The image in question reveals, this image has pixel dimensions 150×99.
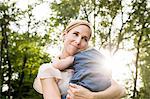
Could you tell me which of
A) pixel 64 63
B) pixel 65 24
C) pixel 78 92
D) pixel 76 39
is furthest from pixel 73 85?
pixel 65 24

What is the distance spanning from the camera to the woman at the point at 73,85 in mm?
2166

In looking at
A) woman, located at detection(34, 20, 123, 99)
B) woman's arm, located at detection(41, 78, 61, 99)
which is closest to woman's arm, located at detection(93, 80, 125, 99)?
woman, located at detection(34, 20, 123, 99)

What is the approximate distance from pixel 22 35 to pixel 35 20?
4.92 feet

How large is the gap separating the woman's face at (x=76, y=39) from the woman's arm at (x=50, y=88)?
0.68 ft

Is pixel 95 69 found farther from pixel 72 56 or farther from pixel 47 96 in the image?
pixel 47 96

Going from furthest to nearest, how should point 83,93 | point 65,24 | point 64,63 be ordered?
point 65,24
point 64,63
point 83,93

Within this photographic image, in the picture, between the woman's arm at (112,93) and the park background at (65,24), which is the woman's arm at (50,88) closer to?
the woman's arm at (112,93)

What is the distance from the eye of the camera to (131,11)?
83.4 feet

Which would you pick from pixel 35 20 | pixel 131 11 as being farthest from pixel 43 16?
pixel 131 11

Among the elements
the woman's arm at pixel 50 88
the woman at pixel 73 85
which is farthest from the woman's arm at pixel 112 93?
the woman's arm at pixel 50 88

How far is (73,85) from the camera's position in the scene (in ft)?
7.13

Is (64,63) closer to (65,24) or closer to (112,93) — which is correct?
(112,93)

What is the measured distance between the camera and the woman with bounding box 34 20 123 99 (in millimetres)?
2166

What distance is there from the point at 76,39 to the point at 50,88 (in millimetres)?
329
